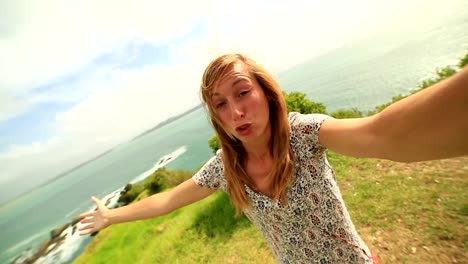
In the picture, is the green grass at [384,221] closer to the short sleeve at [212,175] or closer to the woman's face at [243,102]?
the short sleeve at [212,175]

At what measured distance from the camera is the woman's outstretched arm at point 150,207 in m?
2.53

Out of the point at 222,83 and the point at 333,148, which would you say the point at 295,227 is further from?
the point at 222,83

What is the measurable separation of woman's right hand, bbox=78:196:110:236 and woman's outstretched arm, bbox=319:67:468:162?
9.13 feet

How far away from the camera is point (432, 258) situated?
418cm

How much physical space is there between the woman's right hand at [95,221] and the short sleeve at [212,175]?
1.36 meters

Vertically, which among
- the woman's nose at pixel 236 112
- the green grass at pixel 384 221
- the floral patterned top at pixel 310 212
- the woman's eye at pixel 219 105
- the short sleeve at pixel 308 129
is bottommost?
the green grass at pixel 384 221

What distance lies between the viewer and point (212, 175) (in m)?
2.40

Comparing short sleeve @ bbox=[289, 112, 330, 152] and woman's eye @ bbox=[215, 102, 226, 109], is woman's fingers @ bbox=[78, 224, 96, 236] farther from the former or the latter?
short sleeve @ bbox=[289, 112, 330, 152]

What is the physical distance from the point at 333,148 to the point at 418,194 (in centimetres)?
522

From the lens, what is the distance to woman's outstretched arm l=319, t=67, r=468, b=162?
0.90 meters

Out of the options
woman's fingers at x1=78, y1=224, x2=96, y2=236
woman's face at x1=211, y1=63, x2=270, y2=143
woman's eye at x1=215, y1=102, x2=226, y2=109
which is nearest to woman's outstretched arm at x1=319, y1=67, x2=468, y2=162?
woman's face at x1=211, y1=63, x2=270, y2=143

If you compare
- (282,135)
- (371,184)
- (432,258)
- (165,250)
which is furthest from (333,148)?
(165,250)

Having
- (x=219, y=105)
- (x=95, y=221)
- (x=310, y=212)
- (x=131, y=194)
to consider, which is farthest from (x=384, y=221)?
(x=131, y=194)

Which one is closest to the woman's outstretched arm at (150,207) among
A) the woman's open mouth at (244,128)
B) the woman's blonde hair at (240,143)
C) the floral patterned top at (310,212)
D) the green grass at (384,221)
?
the woman's blonde hair at (240,143)
